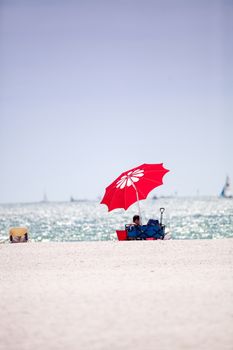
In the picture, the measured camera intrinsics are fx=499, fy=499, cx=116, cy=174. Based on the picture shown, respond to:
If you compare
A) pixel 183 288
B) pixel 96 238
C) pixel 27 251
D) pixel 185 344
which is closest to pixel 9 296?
pixel 183 288

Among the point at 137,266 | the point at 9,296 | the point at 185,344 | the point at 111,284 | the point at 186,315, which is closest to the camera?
the point at 185,344

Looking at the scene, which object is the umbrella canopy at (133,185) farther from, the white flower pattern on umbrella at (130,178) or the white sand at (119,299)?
the white sand at (119,299)

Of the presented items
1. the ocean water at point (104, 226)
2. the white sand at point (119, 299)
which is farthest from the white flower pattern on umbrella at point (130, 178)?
the ocean water at point (104, 226)

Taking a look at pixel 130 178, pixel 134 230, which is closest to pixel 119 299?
pixel 134 230

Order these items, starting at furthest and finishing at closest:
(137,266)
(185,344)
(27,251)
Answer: (27,251) → (137,266) → (185,344)

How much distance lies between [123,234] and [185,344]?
9.29 meters

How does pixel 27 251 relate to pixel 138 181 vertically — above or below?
below

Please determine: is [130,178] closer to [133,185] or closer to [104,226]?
[133,185]

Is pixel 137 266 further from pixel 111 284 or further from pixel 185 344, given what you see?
pixel 185 344

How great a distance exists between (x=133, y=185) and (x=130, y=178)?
362mm

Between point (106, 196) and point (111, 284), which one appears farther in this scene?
point (106, 196)

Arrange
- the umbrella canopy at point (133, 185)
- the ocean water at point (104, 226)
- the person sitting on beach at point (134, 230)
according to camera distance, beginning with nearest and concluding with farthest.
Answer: the umbrella canopy at point (133, 185), the person sitting on beach at point (134, 230), the ocean water at point (104, 226)

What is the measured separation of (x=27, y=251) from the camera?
40.3 ft

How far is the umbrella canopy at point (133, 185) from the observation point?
1366 centimetres
